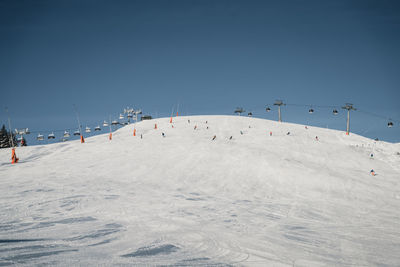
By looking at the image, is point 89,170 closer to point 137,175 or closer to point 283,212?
point 137,175

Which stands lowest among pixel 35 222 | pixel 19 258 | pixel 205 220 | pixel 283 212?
pixel 283 212

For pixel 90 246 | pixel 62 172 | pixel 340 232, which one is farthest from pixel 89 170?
pixel 340 232

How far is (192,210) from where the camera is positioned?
10219 millimetres

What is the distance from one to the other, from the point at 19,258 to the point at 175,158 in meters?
20.2

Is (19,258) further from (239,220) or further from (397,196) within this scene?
(397,196)

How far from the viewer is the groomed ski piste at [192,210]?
5457mm

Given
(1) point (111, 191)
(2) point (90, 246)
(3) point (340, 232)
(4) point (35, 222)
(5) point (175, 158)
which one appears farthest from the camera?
(5) point (175, 158)

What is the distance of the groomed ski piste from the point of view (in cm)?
546

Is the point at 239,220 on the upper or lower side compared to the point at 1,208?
lower

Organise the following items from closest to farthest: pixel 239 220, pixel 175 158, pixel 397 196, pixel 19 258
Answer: pixel 19 258 < pixel 239 220 < pixel 397 196 < pixel 175 158

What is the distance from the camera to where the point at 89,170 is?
19734 mm

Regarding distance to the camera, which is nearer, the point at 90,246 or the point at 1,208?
the point at 90,246

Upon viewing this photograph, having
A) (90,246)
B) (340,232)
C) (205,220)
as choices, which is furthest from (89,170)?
(340,232)

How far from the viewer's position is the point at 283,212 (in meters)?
11.2
